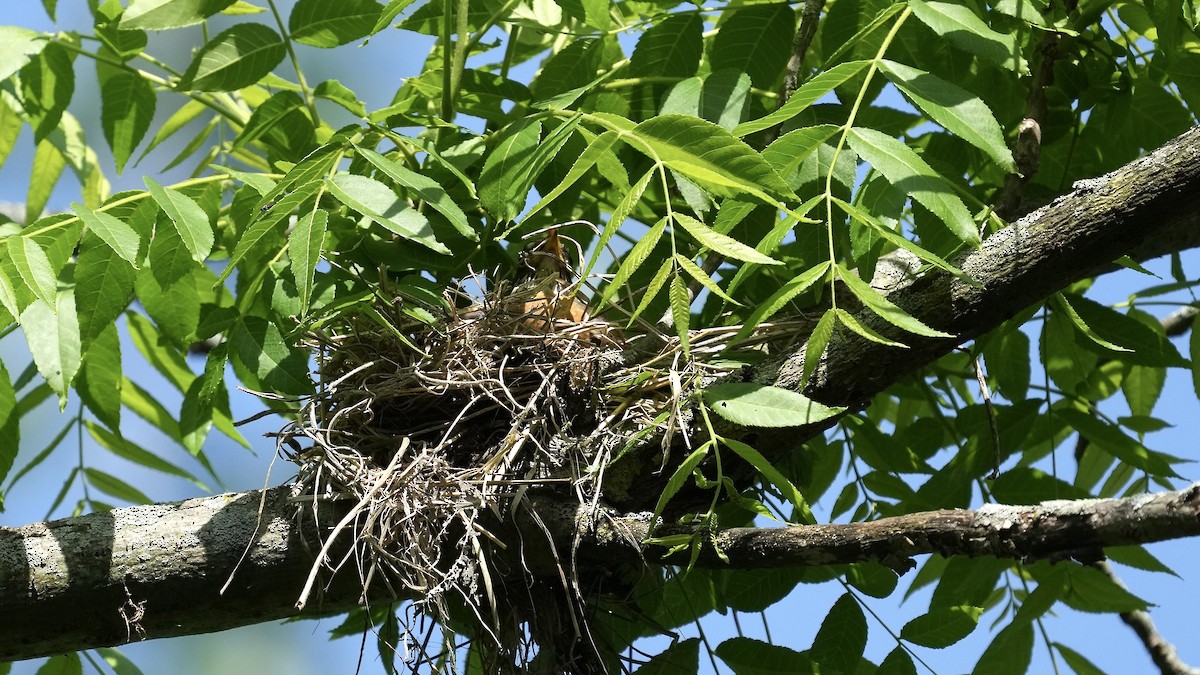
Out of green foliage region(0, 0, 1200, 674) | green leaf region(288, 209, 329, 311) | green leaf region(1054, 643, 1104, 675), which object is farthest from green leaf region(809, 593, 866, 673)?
green leaf region(288, 209, 329, 311)

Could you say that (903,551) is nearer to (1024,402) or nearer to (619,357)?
(619,357)

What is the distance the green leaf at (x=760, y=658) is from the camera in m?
1.58

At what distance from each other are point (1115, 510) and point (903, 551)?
21 centimetres

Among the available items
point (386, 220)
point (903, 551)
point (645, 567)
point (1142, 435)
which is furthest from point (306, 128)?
point (1142, 435)

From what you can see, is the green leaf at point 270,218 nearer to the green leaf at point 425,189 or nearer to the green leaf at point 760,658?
the green leaf at point 425,189

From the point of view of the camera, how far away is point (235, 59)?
5.66 ft

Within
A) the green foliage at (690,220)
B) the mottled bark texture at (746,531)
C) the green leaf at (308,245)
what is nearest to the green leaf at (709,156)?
the green foliage at (690,220)

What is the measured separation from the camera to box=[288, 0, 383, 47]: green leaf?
1.75m

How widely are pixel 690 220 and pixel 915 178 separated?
29cm

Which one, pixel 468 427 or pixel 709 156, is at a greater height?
pixel 709 156

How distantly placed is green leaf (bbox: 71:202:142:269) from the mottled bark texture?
0.36 metres

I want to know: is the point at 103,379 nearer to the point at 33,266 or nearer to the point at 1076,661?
the point at 33,266

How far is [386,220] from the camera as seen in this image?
1.41m

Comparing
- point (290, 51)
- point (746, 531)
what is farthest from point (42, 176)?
point (746, 531)
